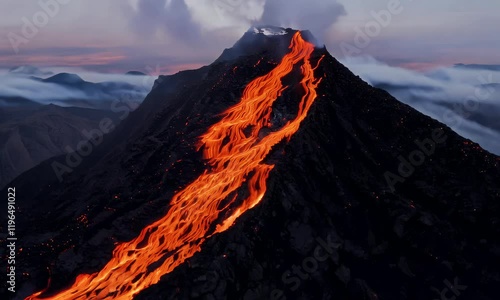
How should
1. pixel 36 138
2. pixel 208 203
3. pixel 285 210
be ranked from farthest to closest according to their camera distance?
1. pixel 36 138
2. pixel 208 203
3. pixel 285 210

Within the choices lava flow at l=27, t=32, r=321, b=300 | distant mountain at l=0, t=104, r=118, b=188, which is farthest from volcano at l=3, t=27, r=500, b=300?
distant mountain at l=0, t=104, r=118, b=188

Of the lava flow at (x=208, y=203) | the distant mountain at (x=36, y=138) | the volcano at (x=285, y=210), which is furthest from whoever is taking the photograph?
the distant mountain at (x=36, y=138)

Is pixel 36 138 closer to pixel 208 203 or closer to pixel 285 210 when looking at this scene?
pixel 208 203

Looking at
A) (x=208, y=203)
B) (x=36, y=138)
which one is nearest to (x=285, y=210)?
(x=208, y=203)

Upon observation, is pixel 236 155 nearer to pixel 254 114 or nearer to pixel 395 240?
pixel 254 114

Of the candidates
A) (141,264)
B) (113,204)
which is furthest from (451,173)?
(113,204)

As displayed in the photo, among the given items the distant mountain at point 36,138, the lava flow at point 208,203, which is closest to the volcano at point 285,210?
the lava flow at point 208,203

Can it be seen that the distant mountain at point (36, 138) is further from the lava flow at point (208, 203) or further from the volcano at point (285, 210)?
the lava flow at point (208, 203)
